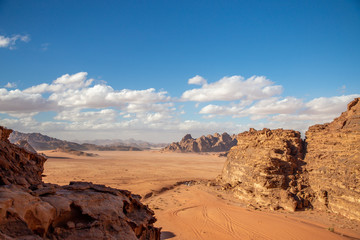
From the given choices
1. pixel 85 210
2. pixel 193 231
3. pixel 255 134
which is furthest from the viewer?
pixel 255 134

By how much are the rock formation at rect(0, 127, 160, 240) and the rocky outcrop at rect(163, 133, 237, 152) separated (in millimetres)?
92710

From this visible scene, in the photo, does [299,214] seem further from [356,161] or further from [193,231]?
[193,231]

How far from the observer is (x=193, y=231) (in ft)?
37.0

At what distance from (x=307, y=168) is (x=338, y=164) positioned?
2.34m

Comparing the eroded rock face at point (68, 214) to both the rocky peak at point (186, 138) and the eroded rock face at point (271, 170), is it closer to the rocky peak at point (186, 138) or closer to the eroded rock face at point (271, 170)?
the eroded rock face at point (271, 170)

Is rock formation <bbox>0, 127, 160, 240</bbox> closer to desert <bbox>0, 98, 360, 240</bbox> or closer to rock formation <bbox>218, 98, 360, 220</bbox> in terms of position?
desert <bbox>0, 98, 360, 240</bbox>

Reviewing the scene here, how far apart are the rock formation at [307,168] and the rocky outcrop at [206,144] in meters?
79.4

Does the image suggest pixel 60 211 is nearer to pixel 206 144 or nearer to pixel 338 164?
pixel 338 164

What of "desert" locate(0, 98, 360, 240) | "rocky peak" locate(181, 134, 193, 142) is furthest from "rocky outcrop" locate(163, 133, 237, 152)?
"desert" locate(0, 98, 360, 240)

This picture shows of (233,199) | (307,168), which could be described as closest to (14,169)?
(233,199)

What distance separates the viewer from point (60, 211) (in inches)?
170

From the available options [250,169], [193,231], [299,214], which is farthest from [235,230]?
[250,169]

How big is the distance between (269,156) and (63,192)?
15195mm

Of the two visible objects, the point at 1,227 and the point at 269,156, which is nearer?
the point at 1,227
